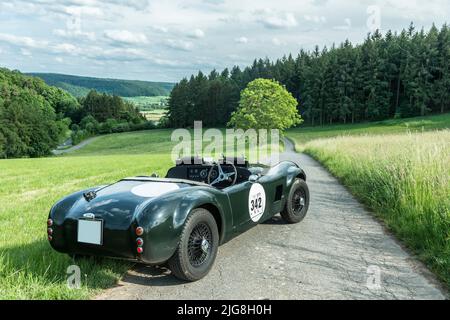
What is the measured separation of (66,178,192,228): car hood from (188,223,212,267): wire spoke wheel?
0.48 metres

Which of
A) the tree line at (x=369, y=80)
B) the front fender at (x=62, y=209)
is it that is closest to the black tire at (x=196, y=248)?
the front fender at (x=62, y=209)

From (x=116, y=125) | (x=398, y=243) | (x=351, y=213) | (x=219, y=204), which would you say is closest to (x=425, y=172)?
(x=351, y=213)

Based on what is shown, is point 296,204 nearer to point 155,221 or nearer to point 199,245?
point 199,245

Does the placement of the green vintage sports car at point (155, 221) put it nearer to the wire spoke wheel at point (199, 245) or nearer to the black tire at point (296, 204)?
the wire spoke wheel at point (199, 245)

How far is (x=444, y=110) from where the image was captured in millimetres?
67312

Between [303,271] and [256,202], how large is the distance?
1.26 m

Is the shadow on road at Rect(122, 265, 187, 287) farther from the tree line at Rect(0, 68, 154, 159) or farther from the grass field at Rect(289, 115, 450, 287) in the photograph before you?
the tree line at Rect(0, 68, 154, 159)

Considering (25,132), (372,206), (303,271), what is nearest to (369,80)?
(25,132)

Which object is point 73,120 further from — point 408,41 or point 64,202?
point 64,202

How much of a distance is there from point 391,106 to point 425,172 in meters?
71.9

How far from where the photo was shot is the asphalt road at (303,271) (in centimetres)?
377

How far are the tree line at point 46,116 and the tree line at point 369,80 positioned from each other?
1102 inches

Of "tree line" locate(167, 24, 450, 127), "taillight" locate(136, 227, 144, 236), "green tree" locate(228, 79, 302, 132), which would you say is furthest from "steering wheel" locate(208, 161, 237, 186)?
"tree line" locate(167, 24, 450, 127)
